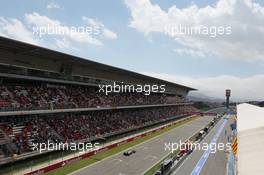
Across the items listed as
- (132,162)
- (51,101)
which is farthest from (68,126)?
(132,162)

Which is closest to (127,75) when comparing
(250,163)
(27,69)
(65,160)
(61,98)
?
(61,98)

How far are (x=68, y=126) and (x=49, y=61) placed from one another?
9.01 meters

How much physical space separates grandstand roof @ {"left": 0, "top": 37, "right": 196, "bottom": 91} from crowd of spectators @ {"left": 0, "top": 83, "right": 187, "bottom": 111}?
2.51 meters

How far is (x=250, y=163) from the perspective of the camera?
1066 cm

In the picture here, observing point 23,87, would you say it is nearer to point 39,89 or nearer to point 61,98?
point 39,89

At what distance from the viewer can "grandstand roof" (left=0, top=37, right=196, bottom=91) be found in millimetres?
32531

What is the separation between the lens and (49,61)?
130 feet

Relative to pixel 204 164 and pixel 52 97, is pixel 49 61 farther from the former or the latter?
pixel 204 164

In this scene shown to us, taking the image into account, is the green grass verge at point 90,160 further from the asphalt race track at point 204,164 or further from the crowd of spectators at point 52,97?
the asphalt race track at point 204,164

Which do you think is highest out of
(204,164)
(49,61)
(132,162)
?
(49,61)

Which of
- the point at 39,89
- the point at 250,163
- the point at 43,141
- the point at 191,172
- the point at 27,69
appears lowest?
the point at 191,172

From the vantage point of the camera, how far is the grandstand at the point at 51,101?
3044 cm

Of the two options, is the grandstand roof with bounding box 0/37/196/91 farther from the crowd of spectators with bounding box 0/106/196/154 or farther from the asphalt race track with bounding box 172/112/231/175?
the asphalt race track with bounding box 172/112/231/175

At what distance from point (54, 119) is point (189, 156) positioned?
1833cm
